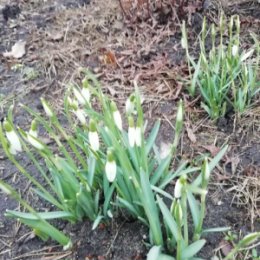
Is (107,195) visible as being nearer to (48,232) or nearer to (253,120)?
(48,232)

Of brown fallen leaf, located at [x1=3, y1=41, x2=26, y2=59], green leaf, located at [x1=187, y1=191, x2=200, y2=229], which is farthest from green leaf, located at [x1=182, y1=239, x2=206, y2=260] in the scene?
brown fallen leaf, located at [x1=3, y1=41, x2=26, y2=59]

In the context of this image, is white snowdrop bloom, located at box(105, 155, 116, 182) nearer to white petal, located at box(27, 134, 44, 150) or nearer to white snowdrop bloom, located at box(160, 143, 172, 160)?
white petal, located at box(27, 134, 44, 150)

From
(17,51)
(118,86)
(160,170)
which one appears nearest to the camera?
(160,170)

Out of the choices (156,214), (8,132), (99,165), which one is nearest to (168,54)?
(99,165)

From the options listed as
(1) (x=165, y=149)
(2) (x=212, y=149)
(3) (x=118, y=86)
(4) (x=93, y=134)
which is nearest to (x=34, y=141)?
(4) (x=93, y=134)

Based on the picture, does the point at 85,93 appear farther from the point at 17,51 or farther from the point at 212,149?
the point at 17,51

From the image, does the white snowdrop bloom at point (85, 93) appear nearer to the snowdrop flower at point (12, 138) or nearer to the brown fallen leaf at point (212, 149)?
the snowdrop flower at point (12, 138)

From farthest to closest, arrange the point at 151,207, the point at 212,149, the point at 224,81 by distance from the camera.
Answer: the point at 224,81 → the point at 212,149 → the point at 151,207
